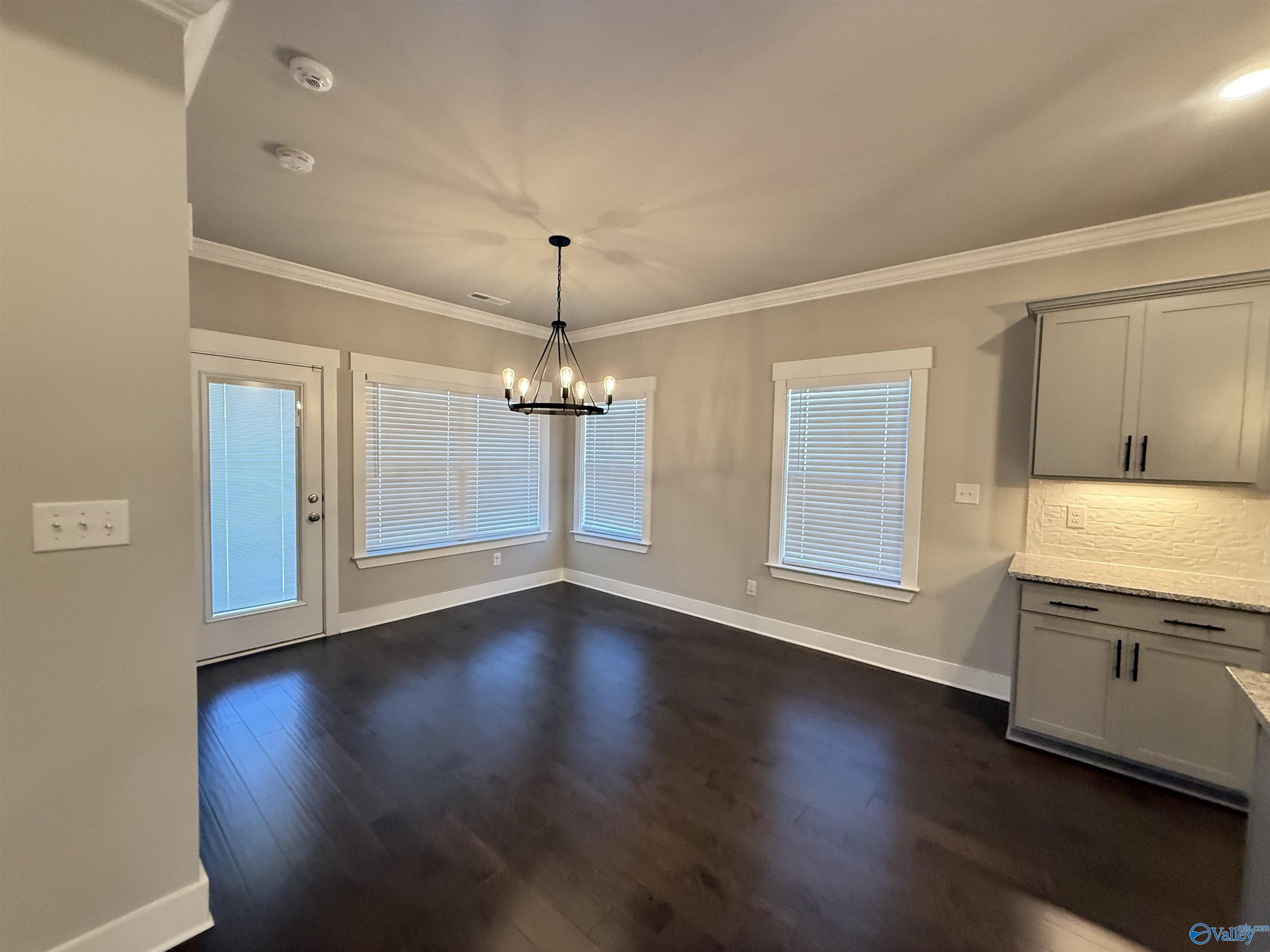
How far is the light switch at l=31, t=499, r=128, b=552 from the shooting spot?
128 centimetres

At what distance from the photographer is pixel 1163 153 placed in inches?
83.0

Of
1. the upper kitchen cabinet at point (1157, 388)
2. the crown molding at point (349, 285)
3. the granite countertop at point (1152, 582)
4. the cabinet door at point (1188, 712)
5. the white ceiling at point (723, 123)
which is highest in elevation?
the white ceiling at point (723, 123)

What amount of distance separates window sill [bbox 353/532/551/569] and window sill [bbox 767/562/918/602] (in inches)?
101

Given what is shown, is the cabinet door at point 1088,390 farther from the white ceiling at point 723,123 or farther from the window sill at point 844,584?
the window sill at point 844,584

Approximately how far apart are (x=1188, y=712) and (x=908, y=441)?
187cm

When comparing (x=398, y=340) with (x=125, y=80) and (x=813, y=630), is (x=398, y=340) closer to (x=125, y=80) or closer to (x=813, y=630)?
(x=125, y=80)

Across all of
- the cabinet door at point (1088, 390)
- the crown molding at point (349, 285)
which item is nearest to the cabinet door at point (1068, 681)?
the cabinet door at point (1088, 390)

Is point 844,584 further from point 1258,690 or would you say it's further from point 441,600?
point 441,600

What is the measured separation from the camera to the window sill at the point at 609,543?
16.4ft

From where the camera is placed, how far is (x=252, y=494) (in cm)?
350

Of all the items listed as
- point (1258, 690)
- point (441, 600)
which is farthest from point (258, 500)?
point (1258, 690)

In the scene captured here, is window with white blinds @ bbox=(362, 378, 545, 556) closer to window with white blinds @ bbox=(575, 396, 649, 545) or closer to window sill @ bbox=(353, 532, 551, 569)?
window sill @ bbox=(353, 532, 551, 569)

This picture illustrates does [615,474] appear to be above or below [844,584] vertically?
above

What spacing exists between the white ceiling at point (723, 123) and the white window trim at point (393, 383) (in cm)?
109
